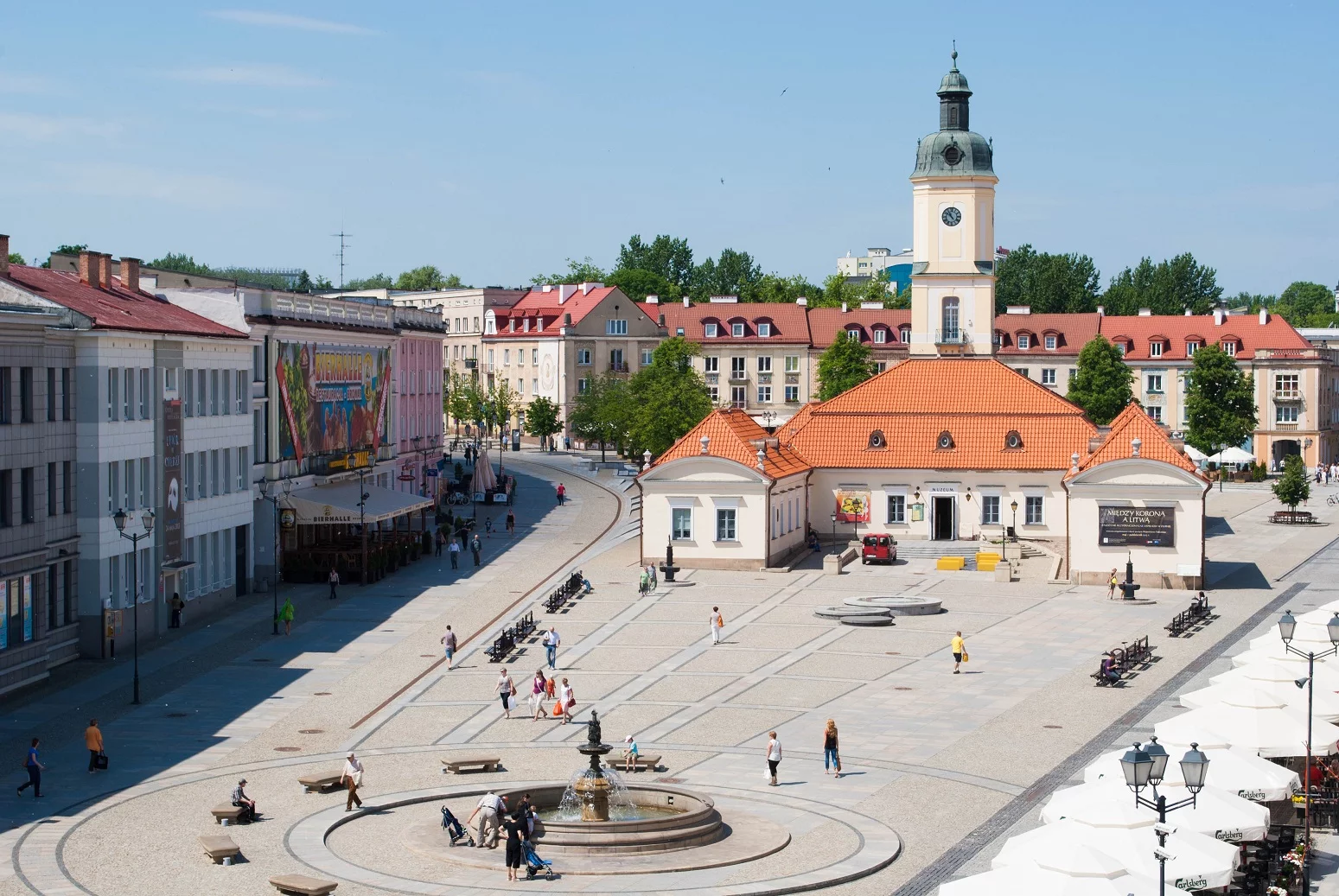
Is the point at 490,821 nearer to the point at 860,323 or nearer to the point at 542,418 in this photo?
the point at 542,418

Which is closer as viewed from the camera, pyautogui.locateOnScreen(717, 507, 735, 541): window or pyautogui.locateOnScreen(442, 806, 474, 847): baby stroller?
pyautogui.locateOnScreen(442, 806, 474, 847): baby stroller

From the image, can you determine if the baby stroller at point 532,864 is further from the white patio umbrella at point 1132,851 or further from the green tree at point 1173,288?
the green tree at point 1173,288

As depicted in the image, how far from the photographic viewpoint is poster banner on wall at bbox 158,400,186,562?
61344 millimetres

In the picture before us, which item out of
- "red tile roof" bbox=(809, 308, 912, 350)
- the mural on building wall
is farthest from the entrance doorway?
"red tile roof" bbox=(809, 308, 912, 350)

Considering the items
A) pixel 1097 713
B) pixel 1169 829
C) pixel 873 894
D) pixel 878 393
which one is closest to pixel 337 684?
pixel 1097 713

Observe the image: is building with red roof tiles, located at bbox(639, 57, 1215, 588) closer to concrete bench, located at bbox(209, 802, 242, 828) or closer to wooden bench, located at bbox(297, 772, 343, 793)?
wooden bench, located at bbox(297, 772, 343, 793)

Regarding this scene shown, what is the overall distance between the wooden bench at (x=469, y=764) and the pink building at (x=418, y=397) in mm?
51848

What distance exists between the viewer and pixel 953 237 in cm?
9700

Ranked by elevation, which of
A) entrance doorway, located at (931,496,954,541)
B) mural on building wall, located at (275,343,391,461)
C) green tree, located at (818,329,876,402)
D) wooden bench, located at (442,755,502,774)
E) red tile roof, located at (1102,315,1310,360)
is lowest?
wooden bench, located at (442,755,502,774)

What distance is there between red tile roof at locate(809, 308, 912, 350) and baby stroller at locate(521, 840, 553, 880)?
368 feet

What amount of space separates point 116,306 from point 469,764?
2641cm

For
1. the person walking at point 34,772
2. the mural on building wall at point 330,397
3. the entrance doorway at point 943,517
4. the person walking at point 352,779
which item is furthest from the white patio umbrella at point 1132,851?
the entrance doorway at point 943,517

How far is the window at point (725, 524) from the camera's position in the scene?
7681cm

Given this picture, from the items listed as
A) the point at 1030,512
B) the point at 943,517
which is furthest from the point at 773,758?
the point at 1030,512
